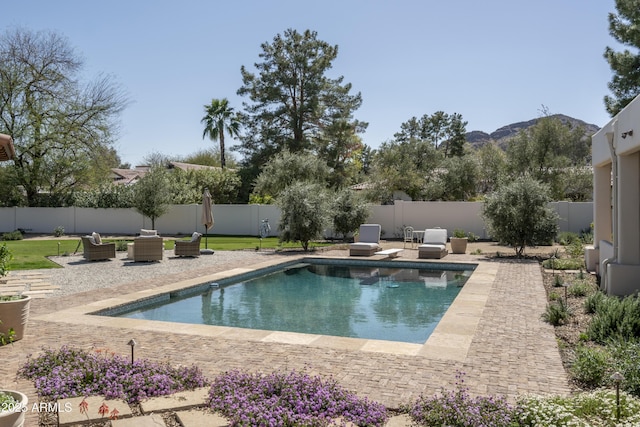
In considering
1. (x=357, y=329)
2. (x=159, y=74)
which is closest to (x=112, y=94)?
(x=159, y=74)

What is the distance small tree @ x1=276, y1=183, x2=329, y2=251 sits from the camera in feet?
62.2

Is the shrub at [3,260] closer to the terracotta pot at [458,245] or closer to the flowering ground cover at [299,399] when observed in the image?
the flowering ground cover at [299,399]

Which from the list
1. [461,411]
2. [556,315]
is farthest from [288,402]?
[556,315]

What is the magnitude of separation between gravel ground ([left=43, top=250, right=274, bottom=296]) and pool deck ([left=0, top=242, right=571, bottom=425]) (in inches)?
102

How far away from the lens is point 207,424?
389 cm

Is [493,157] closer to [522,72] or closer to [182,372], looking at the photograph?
[522,72]

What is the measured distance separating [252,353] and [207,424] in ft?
6.87

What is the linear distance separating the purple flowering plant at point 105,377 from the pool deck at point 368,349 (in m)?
0.20

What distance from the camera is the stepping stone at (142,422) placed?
388 centimetres

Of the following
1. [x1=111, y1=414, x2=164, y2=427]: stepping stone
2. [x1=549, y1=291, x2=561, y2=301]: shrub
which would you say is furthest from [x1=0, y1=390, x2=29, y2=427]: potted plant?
[x1=549, y1=291, x2=561, y2=301]: shrub

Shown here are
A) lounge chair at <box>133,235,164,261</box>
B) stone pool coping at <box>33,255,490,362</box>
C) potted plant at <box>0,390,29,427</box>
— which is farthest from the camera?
lounge chair at <box>133,235,164,261</box>

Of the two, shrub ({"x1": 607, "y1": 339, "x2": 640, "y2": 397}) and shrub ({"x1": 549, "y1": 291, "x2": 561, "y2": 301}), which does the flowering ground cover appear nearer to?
shrub ({"x1": 607, "y1": 339, "x2": 640, "y2": 397})

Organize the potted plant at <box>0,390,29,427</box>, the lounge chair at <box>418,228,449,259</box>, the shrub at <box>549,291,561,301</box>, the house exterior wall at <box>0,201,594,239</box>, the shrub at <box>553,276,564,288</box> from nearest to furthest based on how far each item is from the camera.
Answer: the potted plant at <box>0,390,29,427</box> → the shrub at <box>549,291,561,301</box> → the shrub at <box>553,276,564,288</box> → the lounge chair at <box>418,228,449,259</box> → the house exterior wall at <box>0,201,594,239</box>

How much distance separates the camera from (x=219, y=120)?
47781 mm
